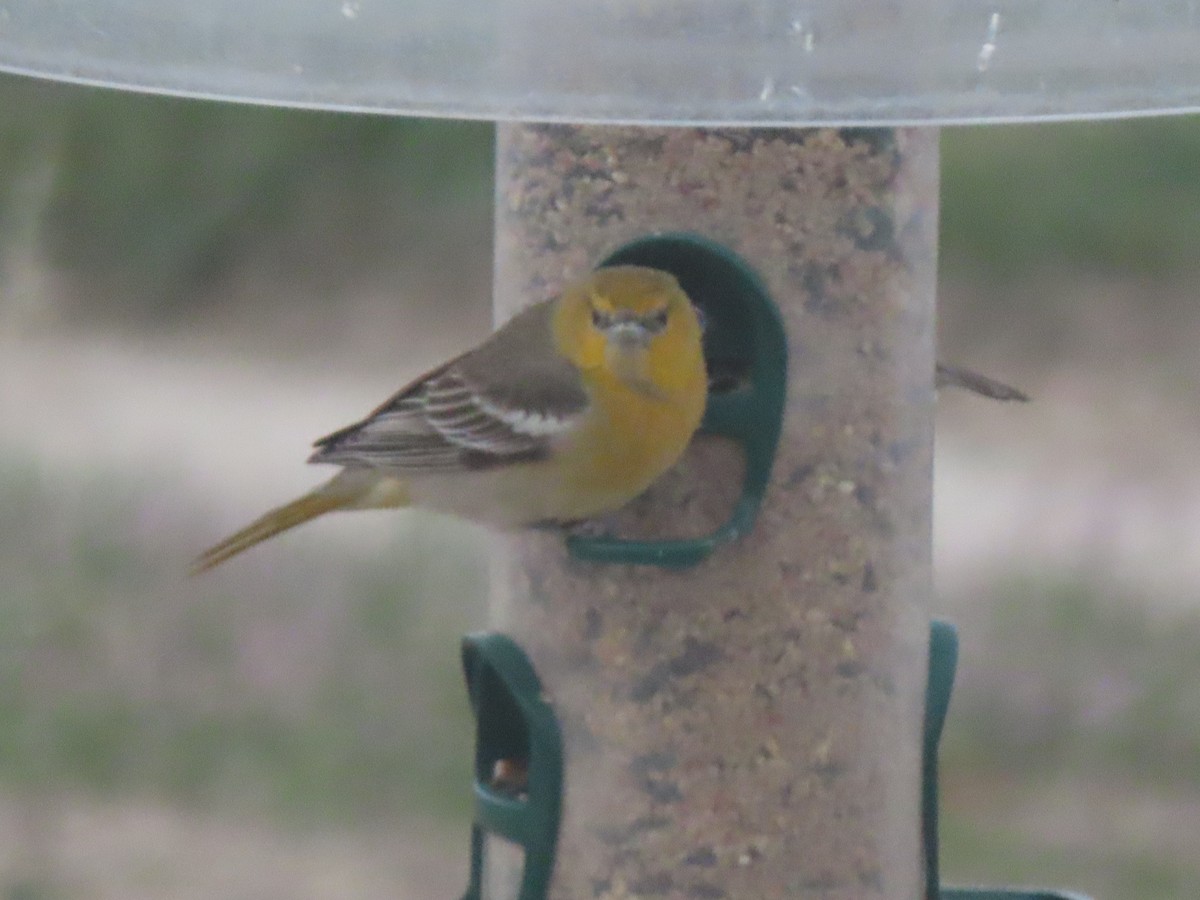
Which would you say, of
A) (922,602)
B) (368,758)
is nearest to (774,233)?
(922,602)

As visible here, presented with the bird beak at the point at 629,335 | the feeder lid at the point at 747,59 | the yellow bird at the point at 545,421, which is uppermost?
the feeder lid at the point at 747,59

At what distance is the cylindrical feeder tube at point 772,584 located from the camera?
379cm

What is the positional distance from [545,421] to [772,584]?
1.65 ft

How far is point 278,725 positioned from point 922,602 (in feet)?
14.4

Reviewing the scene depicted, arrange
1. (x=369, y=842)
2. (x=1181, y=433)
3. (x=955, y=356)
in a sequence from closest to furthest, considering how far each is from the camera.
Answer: (x=369, y=842) → (x=1181, y=433) → (x=955, y=356)

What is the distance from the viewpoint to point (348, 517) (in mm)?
10438

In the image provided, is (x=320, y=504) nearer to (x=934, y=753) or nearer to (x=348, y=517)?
(x=934, y=753)

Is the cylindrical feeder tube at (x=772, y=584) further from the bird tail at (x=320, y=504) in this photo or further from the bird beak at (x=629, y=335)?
the bird tail at (x=320, y=504)

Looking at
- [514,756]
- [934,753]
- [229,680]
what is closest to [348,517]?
[229,680]

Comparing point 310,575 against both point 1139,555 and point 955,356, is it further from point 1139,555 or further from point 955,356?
point 955,356

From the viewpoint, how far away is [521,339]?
3.96m

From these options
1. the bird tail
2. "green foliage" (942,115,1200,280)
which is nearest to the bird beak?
the bird tail

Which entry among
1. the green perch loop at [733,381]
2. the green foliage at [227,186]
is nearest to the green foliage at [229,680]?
the green foliage at [227,186]

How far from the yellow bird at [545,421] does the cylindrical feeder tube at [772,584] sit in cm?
9
